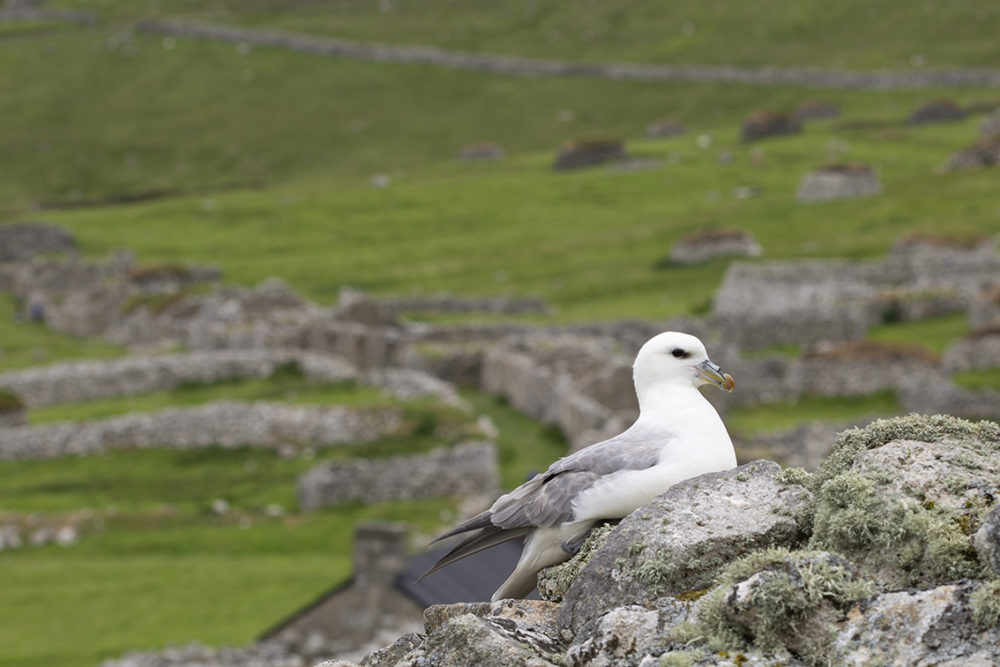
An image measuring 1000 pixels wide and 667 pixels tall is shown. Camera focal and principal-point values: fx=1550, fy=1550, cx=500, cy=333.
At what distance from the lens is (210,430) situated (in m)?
46.5

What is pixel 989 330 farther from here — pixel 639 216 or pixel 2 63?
pixel 2 63

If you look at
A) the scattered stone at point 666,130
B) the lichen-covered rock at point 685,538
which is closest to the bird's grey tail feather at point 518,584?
the lichen-covered rock at point 685,538

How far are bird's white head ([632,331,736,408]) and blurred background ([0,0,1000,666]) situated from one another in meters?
12.6

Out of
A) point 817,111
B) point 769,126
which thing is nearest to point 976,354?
point 769,126

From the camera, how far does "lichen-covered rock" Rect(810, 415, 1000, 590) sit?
590 centimetres

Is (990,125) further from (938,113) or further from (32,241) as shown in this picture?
(32,241)

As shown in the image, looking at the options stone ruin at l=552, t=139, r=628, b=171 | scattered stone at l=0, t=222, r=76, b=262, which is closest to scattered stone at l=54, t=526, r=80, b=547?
scattered stone at l=0, t=222, r=76, b=262

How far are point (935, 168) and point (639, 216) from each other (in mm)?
18958

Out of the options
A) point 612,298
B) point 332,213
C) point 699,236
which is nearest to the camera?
point 612,298

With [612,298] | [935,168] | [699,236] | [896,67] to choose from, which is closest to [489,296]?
[612,298]

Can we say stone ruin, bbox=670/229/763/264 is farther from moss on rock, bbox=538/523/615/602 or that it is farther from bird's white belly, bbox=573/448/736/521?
moss on rock, bbox=538/523/615/602

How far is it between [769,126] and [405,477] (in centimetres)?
7504

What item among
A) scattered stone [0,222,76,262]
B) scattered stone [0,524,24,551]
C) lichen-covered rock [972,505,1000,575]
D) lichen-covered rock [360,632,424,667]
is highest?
lichen-covered rock [972,505,1000,575]

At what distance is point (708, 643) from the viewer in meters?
5.84
